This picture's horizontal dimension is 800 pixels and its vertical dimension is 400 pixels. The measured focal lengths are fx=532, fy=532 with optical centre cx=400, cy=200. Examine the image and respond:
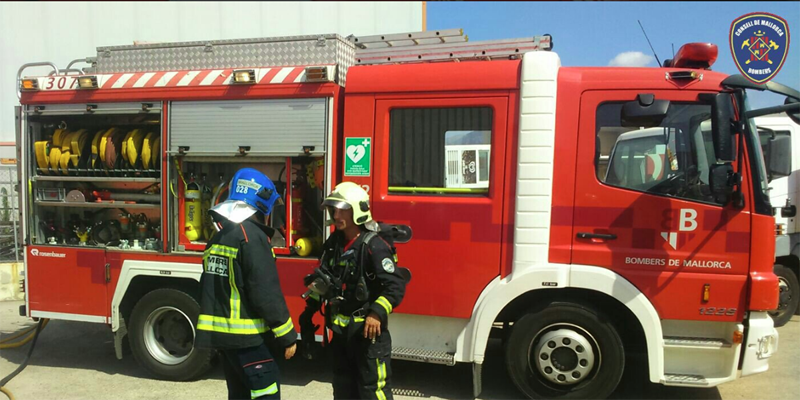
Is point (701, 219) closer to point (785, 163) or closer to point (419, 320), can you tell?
point (785, 163)

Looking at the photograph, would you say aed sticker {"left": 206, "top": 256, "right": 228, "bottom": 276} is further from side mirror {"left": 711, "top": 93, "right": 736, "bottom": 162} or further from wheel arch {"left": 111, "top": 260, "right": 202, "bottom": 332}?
side mirror {"left": 711, "top": 93, "right": 736, "bottom": 162}

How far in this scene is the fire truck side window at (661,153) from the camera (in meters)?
3.75

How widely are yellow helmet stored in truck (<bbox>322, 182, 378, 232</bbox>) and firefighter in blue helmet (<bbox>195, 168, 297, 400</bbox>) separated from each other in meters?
0.44

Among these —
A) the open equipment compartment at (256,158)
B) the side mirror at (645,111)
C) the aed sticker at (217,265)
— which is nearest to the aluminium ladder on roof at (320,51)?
→ the open equipment compartment at (256,158)

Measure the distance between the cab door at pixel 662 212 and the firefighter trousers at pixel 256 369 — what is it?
89.3 inches

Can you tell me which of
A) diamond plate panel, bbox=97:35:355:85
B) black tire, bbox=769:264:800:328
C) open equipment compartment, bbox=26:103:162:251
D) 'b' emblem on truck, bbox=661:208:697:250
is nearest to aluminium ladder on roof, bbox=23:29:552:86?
diamond plate panel, bbox=97:35:355:85

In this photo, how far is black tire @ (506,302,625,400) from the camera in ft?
12.9

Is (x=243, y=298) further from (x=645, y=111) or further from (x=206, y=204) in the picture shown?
(x=645, y=111)

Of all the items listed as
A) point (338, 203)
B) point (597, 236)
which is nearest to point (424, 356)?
point (597, 236)

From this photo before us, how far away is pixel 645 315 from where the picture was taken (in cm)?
377

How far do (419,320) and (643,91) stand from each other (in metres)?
2.41

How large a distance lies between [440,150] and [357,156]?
0.68 m

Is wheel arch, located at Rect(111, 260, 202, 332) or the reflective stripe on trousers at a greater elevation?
the reflective stripe on trousers

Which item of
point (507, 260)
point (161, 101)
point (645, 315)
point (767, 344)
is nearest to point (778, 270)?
point (767, 344)
